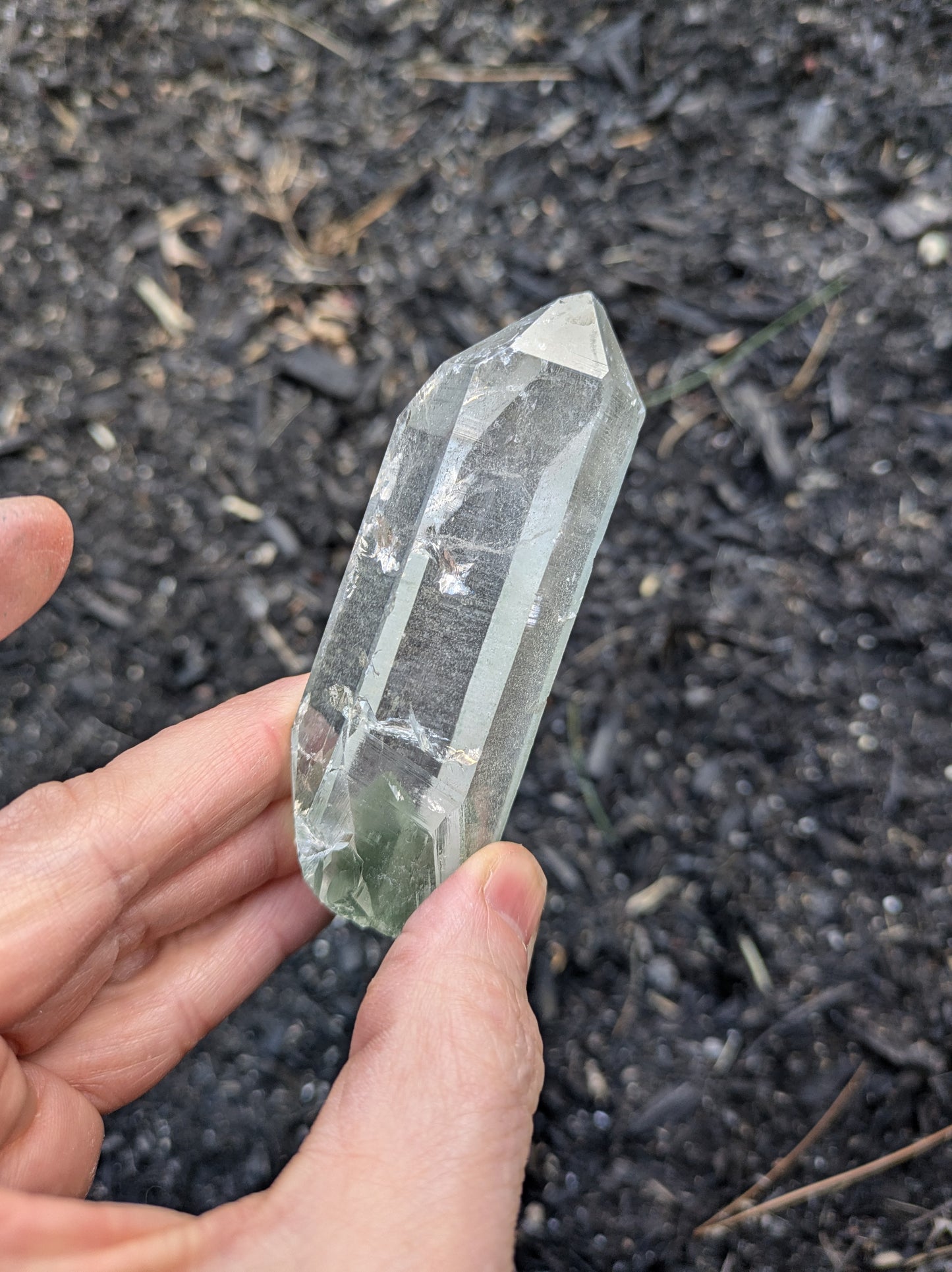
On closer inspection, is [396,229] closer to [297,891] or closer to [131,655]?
[131,655]

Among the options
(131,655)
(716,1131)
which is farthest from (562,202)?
(716,1131)

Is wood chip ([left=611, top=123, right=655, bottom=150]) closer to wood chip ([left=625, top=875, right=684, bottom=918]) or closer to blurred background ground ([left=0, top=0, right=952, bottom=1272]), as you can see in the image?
blurred background ground ([left=0, top=0, right=952, bottom=1272])

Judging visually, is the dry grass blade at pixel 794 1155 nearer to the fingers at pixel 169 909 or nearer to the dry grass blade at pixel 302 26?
the fingers at pixel 169 909

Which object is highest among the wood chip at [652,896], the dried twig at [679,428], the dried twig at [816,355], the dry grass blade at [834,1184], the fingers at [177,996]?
the dried twig at [816,355]

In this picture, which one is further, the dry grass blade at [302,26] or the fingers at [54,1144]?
the dry grass blade at [302,26]

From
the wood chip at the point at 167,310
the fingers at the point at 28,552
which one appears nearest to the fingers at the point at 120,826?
the fingers at the point at 28,552

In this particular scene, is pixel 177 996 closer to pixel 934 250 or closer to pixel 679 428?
pixel 679 428
